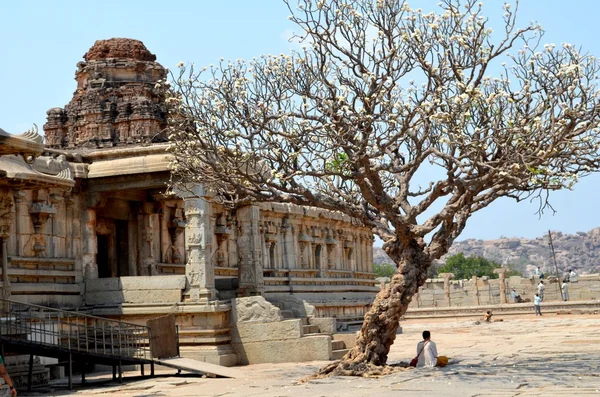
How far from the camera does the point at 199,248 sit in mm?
19250

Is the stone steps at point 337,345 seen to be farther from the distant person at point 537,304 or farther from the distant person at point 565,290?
the distant person at point 565,290

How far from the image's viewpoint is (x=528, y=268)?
197125 millimetres

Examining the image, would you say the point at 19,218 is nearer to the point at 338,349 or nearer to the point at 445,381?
the point at 338,349

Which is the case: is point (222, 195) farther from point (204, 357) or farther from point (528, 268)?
point (528, 268)

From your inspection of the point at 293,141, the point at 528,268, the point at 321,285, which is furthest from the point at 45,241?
the point at 528,268

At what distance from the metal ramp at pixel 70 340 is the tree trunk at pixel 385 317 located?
2.39 meters

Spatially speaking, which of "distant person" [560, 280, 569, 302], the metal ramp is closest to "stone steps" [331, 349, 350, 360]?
the metal ramp

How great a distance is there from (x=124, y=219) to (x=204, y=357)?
16.2 feet

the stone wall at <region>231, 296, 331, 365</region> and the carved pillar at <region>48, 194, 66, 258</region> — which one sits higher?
the carved pillar at <region>48, 194, 66, 258</region>

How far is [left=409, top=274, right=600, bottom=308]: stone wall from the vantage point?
49906 millimetres

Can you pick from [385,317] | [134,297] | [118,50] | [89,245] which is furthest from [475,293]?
[385,317]

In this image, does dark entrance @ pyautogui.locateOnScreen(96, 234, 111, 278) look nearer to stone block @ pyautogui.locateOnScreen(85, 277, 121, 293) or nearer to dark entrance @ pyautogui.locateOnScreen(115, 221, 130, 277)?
dark entrance @ pyautogui.locateOnScreen(115, 221, 130, 277)

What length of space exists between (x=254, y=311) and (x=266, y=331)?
49 cm

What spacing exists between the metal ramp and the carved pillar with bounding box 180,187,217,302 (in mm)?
1420
